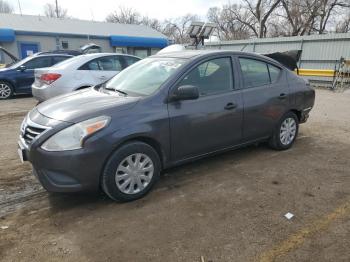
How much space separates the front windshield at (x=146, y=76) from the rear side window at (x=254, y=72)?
3.30 feet

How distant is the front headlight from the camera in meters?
3.20

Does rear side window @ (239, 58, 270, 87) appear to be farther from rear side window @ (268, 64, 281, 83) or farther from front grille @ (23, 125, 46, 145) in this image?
front grille @ (23, 125, 46, 145)

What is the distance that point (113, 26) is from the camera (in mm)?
31859

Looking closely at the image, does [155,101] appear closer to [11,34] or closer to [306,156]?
[306,156]

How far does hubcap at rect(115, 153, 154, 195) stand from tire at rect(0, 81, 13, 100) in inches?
368

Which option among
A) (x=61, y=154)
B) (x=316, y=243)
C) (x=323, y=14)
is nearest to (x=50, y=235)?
(x=61, y=154)

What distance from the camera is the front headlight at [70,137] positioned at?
10.5 feet

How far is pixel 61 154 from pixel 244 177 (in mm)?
2341

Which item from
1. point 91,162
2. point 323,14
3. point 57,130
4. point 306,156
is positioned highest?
point 323,14

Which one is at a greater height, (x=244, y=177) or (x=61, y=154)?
(x=61, y=154)

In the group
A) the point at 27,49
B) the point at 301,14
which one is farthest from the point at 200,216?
the point at 301,14

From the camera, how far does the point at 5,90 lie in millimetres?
11125

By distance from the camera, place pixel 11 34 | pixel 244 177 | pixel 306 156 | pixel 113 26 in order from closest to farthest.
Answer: pixel 244 177 < pixel 306 156 < pixel 11 34 < pixel 113 26

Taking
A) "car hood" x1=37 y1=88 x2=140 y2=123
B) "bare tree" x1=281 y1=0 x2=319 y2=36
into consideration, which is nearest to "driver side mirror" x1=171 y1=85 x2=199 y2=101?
"car hood" x1=37 y1=88 x2=140 y2=123
